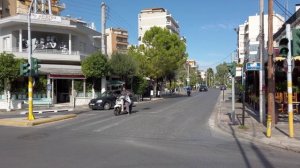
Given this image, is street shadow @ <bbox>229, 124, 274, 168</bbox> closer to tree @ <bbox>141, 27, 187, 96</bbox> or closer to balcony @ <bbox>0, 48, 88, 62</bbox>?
balcony @ <bbox>0, 48, 88, 62</bbox>

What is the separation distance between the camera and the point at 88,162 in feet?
30.9

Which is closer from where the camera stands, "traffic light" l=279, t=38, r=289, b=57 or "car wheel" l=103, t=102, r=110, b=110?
"traffic light" l=279, t=38, r=289, b=57

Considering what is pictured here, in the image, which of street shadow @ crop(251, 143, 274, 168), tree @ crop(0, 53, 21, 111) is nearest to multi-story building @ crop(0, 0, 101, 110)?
tree @ crop(0, 53, 21, 111)

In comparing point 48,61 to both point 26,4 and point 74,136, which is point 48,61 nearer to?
Answer: point 74,136

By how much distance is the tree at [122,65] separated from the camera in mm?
45062

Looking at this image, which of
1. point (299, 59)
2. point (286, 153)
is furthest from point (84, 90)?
point (286, 153)

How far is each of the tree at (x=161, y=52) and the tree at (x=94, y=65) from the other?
42.6 feet

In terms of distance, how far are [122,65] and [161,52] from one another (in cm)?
1067

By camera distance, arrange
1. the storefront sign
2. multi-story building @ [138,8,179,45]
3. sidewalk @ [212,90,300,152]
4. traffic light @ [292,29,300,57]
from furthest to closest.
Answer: multi-story building @ [138,8,179,45], the storefront sign, traffic light @ [292,29,300,57], sidewalk @ [212,90,300,152]

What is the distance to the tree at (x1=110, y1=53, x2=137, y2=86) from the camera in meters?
45.1

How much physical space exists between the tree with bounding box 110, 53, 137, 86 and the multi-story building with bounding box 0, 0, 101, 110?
3398 millimetres

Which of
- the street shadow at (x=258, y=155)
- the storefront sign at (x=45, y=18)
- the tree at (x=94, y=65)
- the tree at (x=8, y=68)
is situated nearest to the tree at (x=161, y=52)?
the tree at (x=94, y=65)

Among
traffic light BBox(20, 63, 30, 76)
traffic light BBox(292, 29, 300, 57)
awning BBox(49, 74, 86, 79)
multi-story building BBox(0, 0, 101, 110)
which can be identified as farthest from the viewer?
multi-story building BBox(0, 0, 101, 110)

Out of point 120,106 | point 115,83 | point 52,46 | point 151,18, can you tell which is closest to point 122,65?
point 115,83
